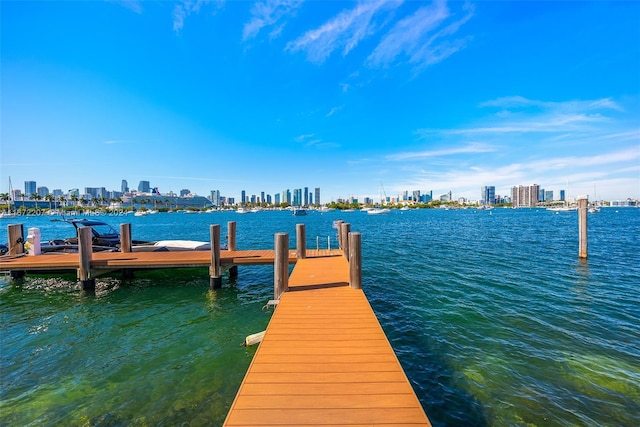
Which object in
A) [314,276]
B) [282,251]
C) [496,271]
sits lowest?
[496,271]

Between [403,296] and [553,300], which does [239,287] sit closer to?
[403,296]

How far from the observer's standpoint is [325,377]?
3967 mm

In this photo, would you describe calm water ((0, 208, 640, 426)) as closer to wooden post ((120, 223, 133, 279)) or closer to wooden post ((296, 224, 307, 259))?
wooden post ((120, 223, 133, 279))

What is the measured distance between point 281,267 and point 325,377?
4691 millimetres

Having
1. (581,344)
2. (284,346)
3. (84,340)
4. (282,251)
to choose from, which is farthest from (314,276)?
(581,344)

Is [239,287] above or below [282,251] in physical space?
below

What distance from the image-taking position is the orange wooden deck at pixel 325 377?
3.18 m

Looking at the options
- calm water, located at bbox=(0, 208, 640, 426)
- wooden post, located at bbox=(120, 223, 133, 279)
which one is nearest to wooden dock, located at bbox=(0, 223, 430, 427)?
calm water, located at bbox=(0, 208, 640, 426)

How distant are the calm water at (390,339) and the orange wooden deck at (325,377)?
207 centimetres

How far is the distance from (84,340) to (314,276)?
7245mm

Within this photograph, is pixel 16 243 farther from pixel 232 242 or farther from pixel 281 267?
pixel 281 267

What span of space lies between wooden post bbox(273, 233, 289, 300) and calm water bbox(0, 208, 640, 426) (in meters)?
1.77

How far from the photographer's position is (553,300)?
39.2 feet

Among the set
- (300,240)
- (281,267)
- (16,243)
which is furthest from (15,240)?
(281,267)
